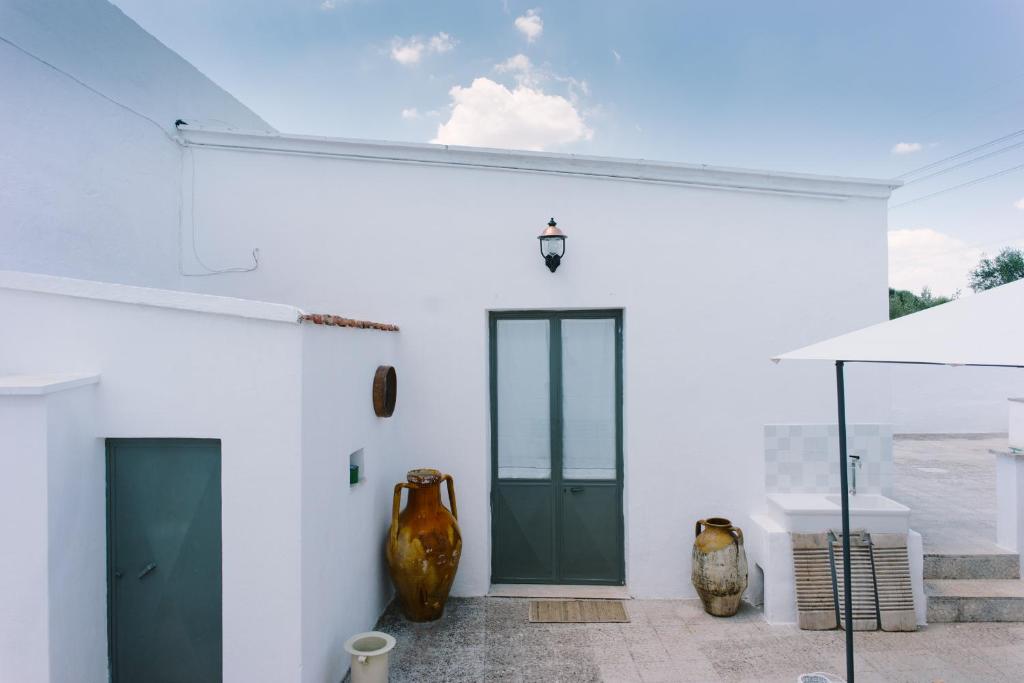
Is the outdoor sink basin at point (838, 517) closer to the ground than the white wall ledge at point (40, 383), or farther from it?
closer to the ground

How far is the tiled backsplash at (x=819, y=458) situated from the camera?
5.43 metres

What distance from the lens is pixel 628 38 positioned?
27.0ft

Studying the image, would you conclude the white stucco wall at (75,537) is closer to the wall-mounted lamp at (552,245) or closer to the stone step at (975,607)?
the wall-mounted lamp at (552,245)

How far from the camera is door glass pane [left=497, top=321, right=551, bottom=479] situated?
580 centimetres

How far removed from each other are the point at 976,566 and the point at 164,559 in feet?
21.6

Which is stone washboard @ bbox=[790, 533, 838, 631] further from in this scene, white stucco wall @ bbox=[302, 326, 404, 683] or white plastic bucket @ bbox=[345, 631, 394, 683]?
white stucco wall @ bbox=[302, 326, 404, 683]

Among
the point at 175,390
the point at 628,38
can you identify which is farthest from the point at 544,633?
the point at 628,38

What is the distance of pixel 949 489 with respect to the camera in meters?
7.82

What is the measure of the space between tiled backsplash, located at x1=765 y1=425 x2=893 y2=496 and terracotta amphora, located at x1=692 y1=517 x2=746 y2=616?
27.8 inches

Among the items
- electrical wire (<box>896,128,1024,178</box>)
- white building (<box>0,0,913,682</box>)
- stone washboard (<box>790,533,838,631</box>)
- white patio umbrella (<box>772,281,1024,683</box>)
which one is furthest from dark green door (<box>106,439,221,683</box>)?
electrical wire (<box>896,128,1024,178</box>)

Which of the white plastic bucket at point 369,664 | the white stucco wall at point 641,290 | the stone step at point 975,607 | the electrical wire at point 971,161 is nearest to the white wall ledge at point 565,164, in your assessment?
the white stucco wall at point 641,290

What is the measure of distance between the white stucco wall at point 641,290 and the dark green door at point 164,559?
2.14m

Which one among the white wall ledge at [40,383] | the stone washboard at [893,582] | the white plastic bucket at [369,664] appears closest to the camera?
the white wall ledge at [40,383]

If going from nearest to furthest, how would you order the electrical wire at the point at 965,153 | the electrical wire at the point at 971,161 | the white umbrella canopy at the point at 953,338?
1. the white umbrella canopy at the point at 953,338
2. the electrical wire at the point at 965,153
3. the electrical wire at the point at 971,161
